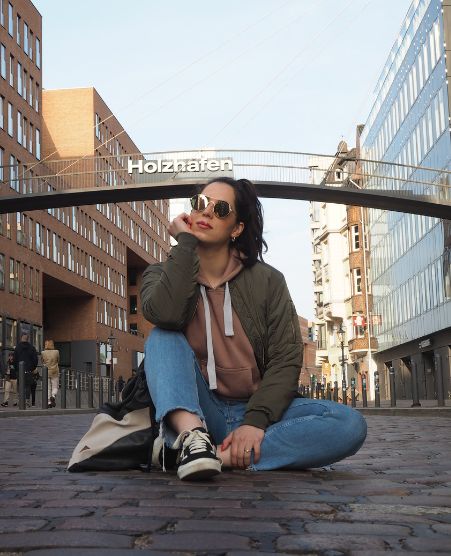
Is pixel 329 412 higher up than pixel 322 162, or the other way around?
pixel 322 162

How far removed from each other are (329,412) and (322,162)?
32.5 m

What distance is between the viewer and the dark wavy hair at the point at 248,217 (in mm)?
4984

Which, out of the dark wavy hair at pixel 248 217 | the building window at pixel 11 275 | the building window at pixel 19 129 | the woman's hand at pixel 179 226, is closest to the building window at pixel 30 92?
the building window at pixel 19 129

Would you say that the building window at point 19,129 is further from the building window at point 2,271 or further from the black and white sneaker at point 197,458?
the black and white sneaker at point 197,458

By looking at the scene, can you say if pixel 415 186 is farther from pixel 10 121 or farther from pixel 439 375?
pixel 10 121

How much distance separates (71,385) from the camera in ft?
141

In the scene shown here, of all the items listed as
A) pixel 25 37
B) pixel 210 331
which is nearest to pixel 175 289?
pixel 210 331

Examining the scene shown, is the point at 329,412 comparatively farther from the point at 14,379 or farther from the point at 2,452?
the point at 14,379

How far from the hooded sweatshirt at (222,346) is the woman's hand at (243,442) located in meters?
0.29

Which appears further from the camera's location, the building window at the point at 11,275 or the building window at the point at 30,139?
the building window at the point at 30,139

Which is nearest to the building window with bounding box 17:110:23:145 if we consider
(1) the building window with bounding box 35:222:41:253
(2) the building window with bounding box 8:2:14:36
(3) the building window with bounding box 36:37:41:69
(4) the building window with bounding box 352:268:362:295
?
(2) the building window with bounding box 8:2:14:36

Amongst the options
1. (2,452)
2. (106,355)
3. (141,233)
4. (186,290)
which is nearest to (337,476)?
(186,290)

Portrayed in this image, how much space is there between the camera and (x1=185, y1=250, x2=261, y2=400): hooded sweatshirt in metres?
4.71

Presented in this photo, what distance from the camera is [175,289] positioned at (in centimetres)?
461
